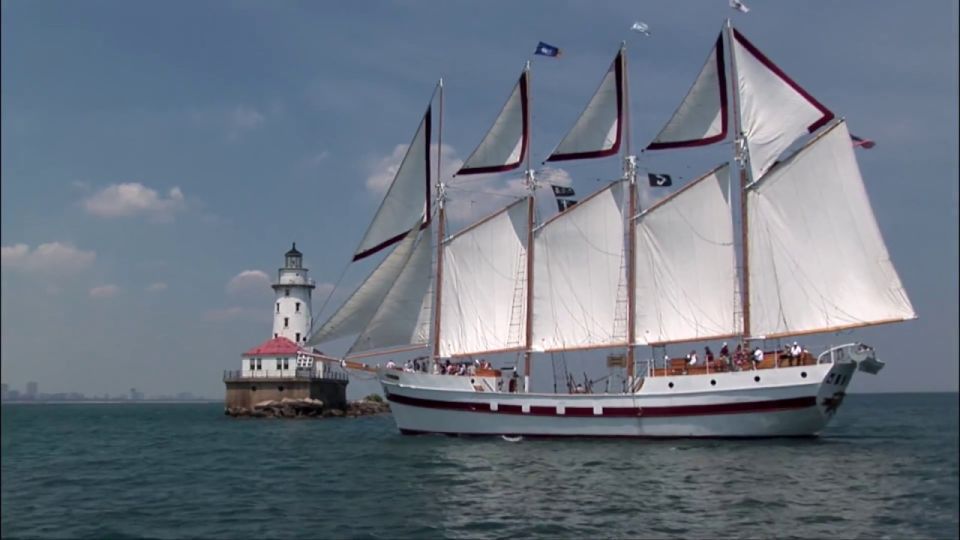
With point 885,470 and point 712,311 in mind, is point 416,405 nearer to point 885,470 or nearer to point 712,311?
point 712,311

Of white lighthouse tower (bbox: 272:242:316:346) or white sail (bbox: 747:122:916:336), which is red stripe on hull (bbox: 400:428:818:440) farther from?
white lighthouse tower (bbox: 272:242:316:346)

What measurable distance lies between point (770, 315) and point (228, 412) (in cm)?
5057

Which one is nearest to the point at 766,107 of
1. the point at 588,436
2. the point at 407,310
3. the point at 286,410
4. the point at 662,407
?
the point at 662,407

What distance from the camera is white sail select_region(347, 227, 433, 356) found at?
41875 millimetres

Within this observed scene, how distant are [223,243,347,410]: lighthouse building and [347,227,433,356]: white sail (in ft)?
98.1

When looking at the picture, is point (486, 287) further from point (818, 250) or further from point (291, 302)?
point (291, 302)

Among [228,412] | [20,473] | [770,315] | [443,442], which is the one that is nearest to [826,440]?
[770,315]

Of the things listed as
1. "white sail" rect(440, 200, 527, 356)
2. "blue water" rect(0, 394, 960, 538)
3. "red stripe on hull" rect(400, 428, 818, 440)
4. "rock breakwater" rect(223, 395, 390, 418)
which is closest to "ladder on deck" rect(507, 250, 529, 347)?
"white sail" rect(440, 200, 527, 356)

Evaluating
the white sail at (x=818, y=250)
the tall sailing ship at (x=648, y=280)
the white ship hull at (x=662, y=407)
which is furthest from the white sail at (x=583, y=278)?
the white sail at (x=818, y=250)

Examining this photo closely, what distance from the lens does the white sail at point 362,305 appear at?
135 ft

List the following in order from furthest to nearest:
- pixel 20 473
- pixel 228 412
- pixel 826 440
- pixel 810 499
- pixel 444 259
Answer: pixel 228 412 < pixel 444 259 < pixel 826 440 < pixel 20 473 < pixel 810 499

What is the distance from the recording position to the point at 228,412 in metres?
73.2

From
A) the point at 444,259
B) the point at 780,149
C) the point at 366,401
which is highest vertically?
the point at 780,149

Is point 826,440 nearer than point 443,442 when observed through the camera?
Yes
